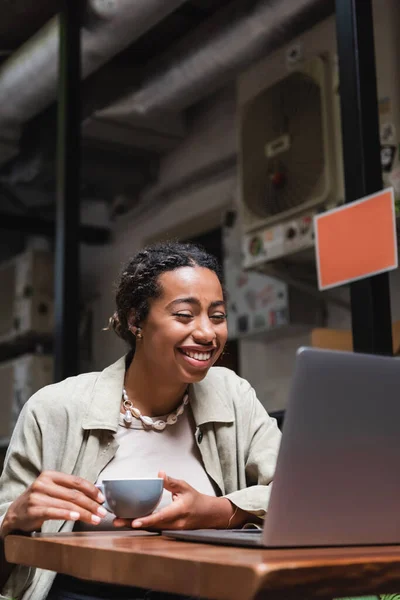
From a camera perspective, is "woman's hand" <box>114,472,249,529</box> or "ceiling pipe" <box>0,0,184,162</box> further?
"ceiling pipe" <box>0,0,184,162</box>

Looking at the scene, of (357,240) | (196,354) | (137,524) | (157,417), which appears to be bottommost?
(137,524)

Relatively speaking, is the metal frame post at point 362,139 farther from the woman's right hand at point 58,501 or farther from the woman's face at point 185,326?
the woman's right hand at point 58,501

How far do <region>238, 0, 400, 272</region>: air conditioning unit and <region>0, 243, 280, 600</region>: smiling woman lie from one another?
1.35 m

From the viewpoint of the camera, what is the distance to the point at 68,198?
3047 millimetres

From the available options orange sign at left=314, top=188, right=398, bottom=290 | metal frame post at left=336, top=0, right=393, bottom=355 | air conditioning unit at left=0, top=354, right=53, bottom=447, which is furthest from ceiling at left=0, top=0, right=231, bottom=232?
orange sign at left=314, top=188, right=398, bottom=290

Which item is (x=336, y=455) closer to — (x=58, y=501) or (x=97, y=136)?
(x=58, y=501)

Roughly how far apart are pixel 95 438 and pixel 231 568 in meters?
0.76

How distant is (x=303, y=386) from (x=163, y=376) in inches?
27.8

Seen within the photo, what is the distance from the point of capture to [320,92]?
295 cm

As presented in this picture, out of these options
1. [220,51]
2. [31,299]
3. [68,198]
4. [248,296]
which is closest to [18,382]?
[31,299]

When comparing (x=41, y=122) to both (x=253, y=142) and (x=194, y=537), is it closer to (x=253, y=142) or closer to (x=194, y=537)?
(x=253, y=142)

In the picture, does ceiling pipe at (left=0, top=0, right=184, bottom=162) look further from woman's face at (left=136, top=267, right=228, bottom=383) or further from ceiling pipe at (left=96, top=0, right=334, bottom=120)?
woman's face at (left=136, top=267, right=228, bottom=383)

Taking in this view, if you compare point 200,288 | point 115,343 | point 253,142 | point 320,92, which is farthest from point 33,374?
point 200,288

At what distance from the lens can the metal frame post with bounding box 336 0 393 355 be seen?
1.97 metres
